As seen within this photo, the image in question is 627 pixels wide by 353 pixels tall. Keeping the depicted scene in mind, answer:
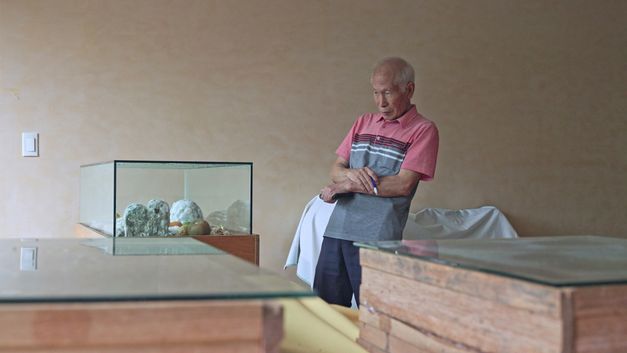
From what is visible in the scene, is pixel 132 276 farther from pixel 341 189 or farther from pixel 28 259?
pixel 341 189

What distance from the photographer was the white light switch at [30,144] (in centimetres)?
372

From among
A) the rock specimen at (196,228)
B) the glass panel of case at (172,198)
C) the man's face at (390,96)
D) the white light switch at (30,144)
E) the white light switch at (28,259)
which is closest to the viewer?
the white light switch at (28,259)

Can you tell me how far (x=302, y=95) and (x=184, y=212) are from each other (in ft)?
5.52

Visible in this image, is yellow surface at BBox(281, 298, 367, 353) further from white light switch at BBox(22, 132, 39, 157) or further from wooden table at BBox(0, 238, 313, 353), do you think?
white light switch at BBox(22, 132, 39, 157)

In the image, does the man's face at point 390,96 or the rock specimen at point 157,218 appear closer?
the rock specimen at point 157,218

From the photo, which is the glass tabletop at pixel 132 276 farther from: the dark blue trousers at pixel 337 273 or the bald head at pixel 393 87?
the bald head at pixel 393 87

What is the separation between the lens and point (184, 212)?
2.68 meters

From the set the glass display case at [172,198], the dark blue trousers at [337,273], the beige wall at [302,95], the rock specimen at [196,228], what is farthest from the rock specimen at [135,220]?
the beige wall at [302,95]

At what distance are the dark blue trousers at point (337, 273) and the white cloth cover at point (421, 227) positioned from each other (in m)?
1.05

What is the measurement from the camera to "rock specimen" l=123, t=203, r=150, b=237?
2527 millimetres

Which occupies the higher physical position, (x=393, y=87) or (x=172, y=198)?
(x=393, y=87)

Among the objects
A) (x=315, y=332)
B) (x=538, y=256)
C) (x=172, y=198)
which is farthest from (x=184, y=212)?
(x=538, y=256)

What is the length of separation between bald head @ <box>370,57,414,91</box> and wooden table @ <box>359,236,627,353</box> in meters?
1.19

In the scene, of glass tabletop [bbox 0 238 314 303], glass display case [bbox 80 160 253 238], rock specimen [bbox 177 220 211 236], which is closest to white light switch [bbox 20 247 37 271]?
glass tabletop [bbox 0 238 314 303]
